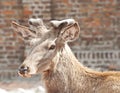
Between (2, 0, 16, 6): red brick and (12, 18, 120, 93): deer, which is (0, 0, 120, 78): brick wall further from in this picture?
(12, 18, 120, 93): deer

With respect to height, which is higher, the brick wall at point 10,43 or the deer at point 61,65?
the deer at point 61,65

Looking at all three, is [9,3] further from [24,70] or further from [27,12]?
[24,70]

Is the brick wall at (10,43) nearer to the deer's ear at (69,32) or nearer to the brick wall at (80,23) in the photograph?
the brick wall at (80,23)

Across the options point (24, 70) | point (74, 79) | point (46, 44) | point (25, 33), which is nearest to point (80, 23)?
point (25, 33)

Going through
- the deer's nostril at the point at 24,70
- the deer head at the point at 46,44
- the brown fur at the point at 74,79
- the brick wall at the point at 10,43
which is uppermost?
the deer head at the point at 46,44

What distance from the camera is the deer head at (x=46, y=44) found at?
5695mm

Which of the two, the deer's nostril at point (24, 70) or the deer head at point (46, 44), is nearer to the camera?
the deer's nostril at point (24, 70)

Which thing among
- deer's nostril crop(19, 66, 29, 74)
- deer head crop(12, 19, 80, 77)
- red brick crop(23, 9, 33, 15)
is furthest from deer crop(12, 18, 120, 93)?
red brick crop(23, 9, 33, 15)

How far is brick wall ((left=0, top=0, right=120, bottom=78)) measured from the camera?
1073 centimetres

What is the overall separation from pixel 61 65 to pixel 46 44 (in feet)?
1.18

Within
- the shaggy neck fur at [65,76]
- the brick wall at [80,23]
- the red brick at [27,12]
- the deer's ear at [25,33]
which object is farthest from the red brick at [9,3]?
the shaggy neck fur at [65,76]

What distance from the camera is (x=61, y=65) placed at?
6031 millimetres

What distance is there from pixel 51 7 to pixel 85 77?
4.81 m

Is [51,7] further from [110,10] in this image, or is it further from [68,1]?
[110,10]
